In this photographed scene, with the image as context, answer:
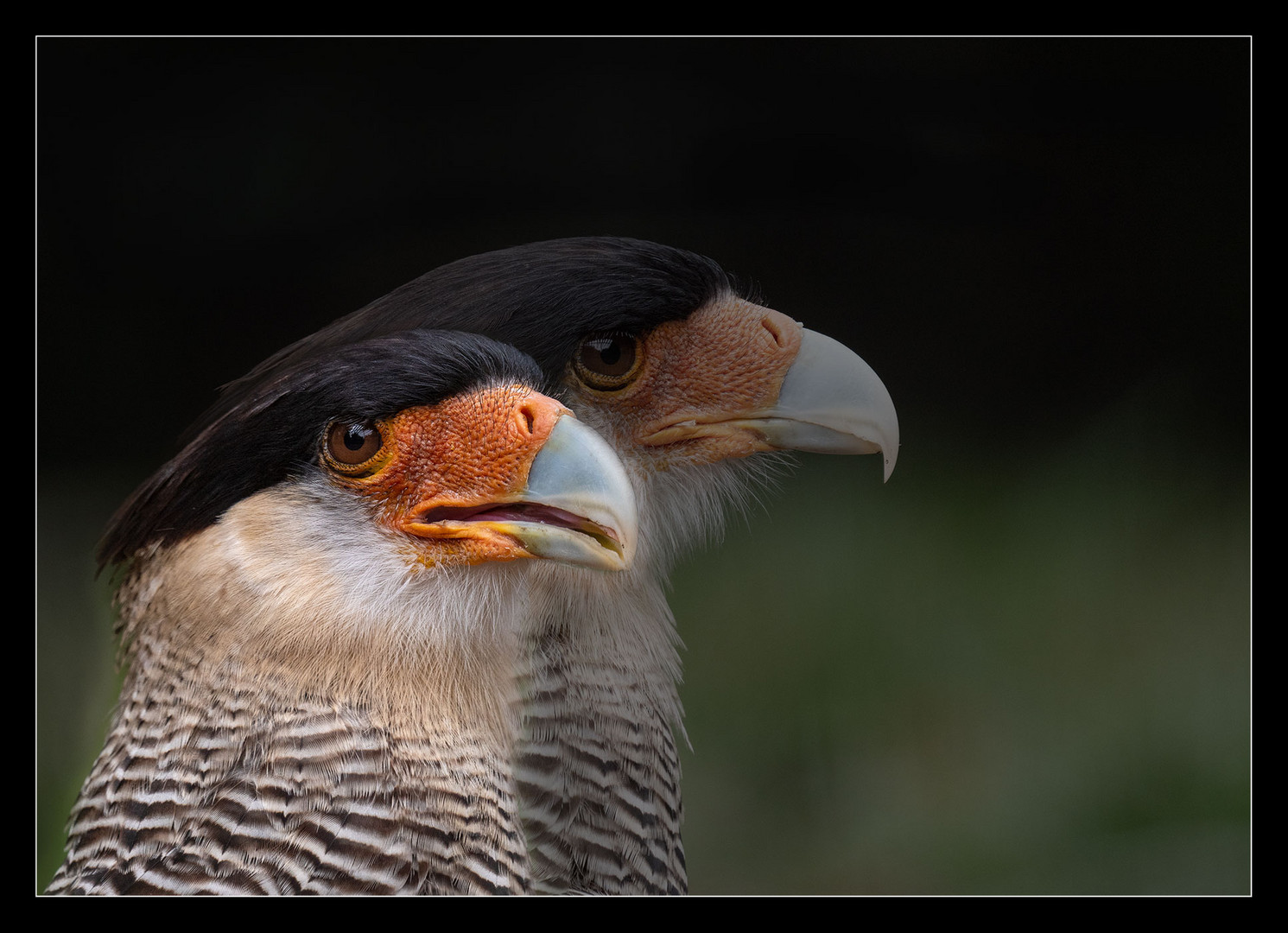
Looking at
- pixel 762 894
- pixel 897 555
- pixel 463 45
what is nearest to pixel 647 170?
pixel 463 45

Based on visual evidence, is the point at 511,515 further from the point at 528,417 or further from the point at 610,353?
the point at 610,353

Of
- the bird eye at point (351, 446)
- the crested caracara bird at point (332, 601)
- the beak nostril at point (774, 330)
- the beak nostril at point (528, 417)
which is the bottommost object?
the crested caracara bird at point (332, 601)

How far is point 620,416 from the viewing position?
1605 mm

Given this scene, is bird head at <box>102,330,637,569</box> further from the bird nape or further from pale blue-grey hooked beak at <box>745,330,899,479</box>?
pale blue-grey hooked beak at <box>745,330,899,479</box>

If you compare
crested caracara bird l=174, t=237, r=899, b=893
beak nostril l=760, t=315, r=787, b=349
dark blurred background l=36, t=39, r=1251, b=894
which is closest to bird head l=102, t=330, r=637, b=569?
crested caracara bird l=174, t=237, r=899, b=893

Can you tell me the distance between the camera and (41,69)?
1632 mm

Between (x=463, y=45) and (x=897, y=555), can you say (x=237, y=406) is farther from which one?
(x=897, y=555)

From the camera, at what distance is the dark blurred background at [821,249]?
5.40ft

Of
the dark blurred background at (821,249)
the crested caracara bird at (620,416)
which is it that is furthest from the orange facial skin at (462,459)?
the dark blurred background at (821,249)

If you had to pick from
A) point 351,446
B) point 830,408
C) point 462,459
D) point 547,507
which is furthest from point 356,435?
point 830,408

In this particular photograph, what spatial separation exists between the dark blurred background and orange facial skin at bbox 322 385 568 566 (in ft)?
1.14

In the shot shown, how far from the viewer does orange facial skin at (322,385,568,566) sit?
1312 millimetres

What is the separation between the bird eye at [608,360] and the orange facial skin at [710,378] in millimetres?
11

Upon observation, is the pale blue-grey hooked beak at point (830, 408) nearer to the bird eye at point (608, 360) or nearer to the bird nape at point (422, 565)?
the bird nape at point (422, 565)
